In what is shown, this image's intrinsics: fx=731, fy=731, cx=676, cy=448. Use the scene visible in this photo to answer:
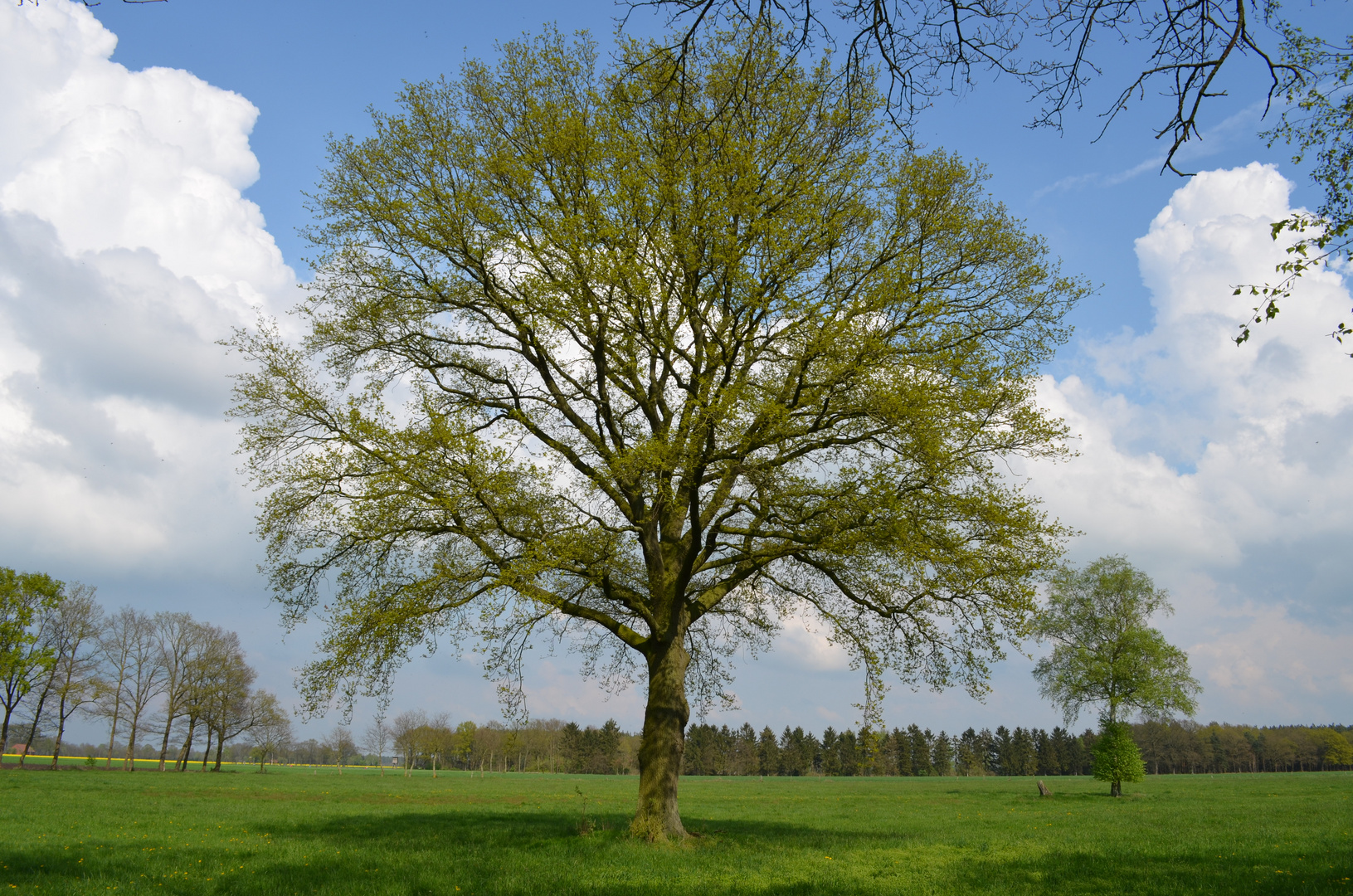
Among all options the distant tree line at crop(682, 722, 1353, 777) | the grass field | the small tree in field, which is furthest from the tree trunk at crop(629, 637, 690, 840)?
the distant tree line at crop(682, 722, 1353, 777)

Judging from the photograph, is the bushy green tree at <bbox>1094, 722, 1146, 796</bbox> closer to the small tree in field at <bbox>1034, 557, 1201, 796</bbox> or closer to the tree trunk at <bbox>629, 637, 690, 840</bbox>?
the small tree in field at <bbox>1034, 557, 1201, 796</bbox>

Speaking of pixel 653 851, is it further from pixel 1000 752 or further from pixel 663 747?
pixel 1000 752

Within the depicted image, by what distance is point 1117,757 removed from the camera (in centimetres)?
3644

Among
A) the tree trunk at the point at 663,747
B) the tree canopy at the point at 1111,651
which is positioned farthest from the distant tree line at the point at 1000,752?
the tree trunk at the point at 663,747

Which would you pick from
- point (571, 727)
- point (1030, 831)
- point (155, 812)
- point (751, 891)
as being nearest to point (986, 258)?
point (751, 891)

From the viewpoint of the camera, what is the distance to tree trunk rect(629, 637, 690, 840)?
1427 cm

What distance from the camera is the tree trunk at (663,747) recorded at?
46.8 feet

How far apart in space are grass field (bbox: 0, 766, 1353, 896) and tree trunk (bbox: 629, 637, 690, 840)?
52cm

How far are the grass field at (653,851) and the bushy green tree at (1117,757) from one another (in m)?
8.74

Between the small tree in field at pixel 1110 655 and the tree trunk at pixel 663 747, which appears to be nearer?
the tree trunk at pixel 663 747

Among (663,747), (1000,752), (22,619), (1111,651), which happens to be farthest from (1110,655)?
(1000,752)

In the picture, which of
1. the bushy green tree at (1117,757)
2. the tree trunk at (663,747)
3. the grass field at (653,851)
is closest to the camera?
the grass field at (653,851)

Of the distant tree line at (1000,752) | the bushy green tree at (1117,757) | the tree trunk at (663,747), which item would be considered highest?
the tree trunk at (663,747)

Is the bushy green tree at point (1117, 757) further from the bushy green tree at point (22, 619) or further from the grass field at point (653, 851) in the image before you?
the bushy green tree at point (22, 619)
